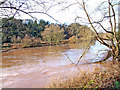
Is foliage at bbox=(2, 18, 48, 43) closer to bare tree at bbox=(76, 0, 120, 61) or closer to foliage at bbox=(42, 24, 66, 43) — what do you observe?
foliage at bbox=(42, 24, 66, 43)

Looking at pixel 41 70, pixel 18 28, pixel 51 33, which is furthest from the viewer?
pixel 41 70

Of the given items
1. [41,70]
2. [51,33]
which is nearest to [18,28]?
[51,33]

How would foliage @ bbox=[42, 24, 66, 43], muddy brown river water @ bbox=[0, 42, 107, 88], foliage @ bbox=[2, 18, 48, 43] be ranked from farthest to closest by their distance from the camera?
muddy brown river water @ bbox=[0, 42, 107, 88] → foliage @ bbox=[42, 24, 66, 43] → foliage @ bbox=[2, 18, 48, 43]

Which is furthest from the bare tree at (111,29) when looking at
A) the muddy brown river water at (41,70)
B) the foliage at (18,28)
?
the foliage at (18,28)

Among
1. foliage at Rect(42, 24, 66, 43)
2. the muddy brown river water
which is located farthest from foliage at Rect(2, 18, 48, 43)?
the muddy brown river water

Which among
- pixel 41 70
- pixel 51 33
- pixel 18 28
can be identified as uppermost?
pixel 18 28

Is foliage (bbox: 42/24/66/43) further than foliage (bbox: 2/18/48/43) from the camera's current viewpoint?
Yes

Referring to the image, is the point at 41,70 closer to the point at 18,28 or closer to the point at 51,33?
the point at 51,33

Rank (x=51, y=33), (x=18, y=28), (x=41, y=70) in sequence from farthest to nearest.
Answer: (x=41, y=70), (x=51, y=33), (x=18, y=28)

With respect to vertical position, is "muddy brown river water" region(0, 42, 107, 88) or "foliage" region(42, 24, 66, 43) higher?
"foliage" region(42, 24, 66, 43)

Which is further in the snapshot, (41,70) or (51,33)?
(41,70)

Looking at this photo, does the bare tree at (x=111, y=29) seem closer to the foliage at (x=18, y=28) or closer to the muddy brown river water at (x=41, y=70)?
the muddy brown river water at (x=41, y=70)

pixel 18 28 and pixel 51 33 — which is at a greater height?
pixel 18 28

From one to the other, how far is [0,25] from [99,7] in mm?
7629
